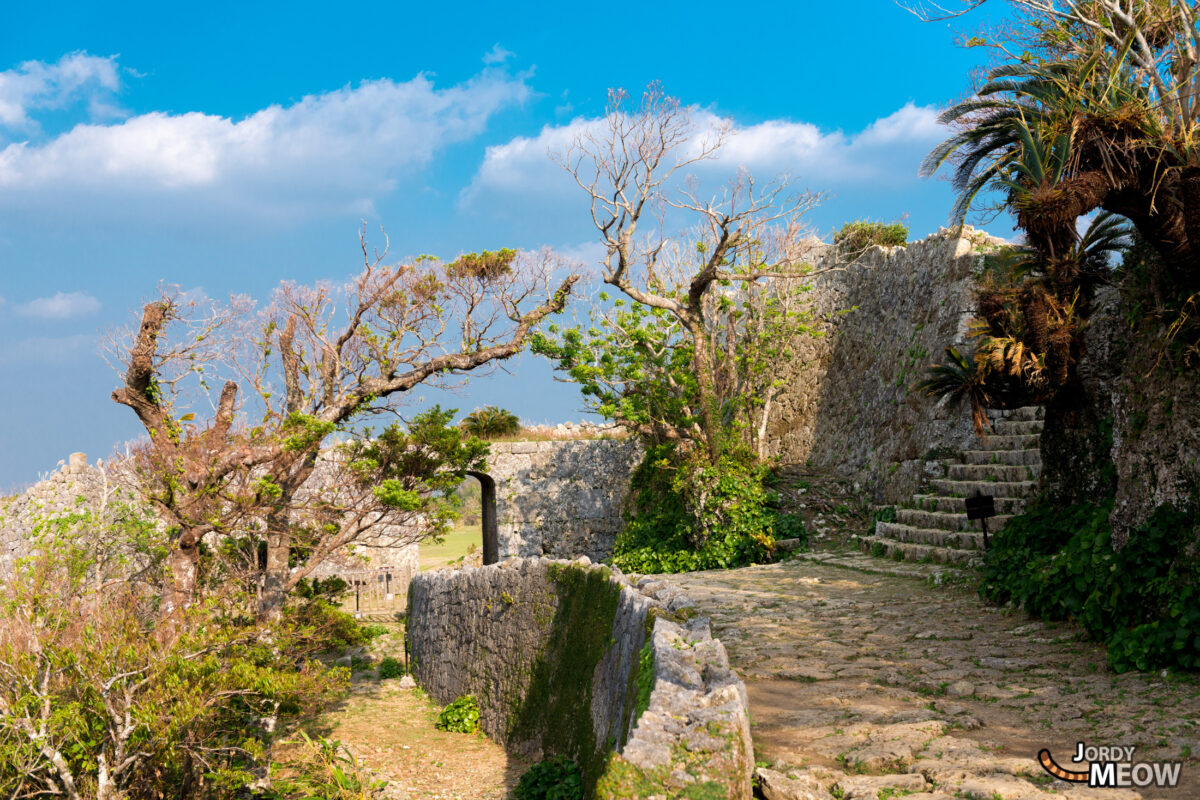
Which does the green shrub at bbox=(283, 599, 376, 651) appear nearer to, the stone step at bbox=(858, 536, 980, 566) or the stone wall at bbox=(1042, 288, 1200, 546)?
the stone step at bbox=(858, 536, 980, 566)

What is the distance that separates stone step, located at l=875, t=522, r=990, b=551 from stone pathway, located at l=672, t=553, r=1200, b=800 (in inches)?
89.0

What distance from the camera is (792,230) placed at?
1853 cm

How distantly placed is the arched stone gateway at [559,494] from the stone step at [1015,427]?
26.7ft

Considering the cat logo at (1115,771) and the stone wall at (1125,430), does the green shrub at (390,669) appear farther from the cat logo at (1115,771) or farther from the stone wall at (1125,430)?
the cat logo at (1115,771)

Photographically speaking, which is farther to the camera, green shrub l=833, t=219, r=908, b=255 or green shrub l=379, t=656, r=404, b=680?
green shrub l=833, t=219, r=908, b=255

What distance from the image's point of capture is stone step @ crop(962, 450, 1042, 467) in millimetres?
12766

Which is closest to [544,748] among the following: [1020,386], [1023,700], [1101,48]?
[1023,700]

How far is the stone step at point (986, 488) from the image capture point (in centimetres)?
1206

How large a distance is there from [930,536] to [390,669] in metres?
8.45

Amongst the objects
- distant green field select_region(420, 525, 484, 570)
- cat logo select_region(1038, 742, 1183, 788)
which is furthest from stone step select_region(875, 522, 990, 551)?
distant green field select_region(420, 525, 484, 570)

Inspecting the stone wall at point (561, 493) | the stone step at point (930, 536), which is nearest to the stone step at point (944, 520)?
the stone step at point (930, 536)

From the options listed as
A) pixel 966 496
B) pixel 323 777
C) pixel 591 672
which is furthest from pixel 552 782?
pixel 966 496

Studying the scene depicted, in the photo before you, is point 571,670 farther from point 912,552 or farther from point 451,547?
point 451,547

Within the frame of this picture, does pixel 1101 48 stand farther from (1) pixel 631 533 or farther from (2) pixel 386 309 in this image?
(1) pixel 631 533
